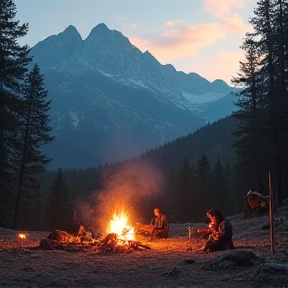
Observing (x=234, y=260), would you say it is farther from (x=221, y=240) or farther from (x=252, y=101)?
(x=252, y=101)

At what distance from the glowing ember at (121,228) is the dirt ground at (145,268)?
1.96 m

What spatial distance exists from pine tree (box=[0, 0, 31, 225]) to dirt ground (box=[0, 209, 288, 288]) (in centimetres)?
1261

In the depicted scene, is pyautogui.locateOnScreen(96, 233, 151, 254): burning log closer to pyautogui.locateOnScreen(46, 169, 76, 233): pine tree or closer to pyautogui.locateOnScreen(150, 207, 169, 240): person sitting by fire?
pyautogui.locateOnScreen(150, 207, 169, 240): person sitting by fire

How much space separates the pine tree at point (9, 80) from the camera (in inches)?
1089

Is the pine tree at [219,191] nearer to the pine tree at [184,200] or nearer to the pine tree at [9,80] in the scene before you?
the pine tree at [184,200]

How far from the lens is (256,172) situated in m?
39.7

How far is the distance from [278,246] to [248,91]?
990 inches

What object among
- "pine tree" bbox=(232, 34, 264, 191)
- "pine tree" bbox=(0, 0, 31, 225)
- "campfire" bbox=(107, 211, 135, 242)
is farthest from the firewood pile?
"pine tree" bbox=(232, 34, 264, 191)

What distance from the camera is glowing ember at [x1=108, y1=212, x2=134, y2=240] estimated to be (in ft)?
60.0

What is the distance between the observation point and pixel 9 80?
94.7 ft

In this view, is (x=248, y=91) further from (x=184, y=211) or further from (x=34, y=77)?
(x=184, y=211)

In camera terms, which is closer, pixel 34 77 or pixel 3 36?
pixel 3 36

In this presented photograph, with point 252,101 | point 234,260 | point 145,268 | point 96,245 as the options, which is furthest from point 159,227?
point 252,101

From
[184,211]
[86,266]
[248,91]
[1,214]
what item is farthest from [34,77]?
[184,211]
